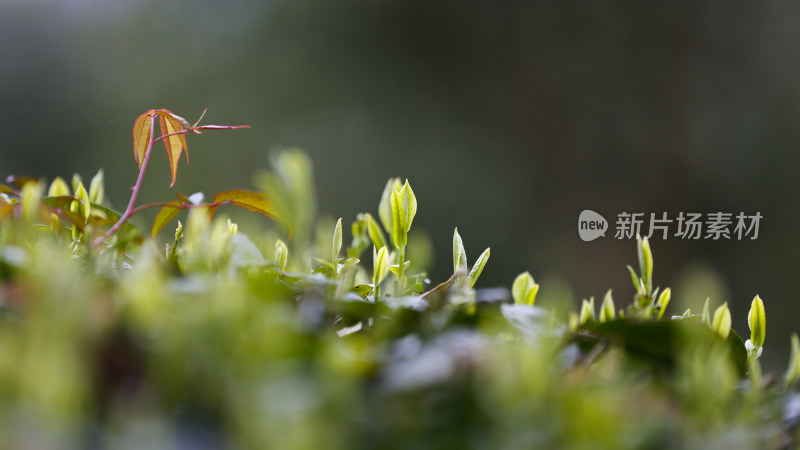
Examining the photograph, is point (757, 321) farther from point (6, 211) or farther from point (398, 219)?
point (6, 211)

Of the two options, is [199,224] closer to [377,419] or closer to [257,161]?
[377,419]

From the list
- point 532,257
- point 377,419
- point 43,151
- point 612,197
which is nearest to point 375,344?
point 377,419

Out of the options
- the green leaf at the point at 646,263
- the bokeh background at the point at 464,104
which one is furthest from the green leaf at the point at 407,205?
the bokeh background at the point at 464,104
